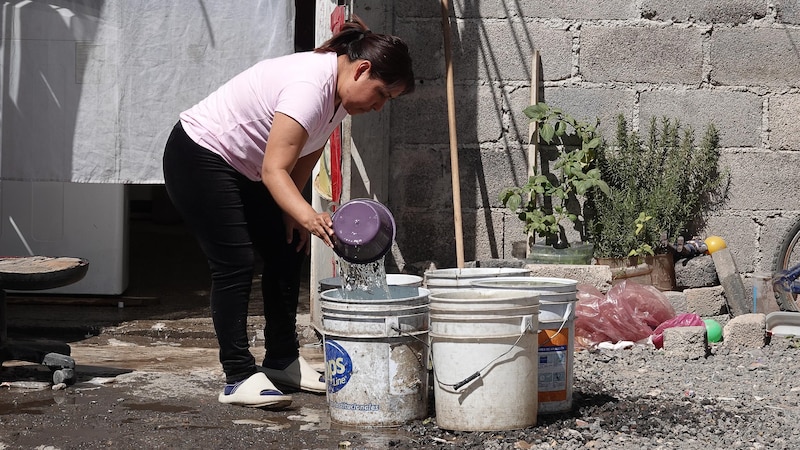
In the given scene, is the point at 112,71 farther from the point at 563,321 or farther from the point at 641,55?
the point at 563,321

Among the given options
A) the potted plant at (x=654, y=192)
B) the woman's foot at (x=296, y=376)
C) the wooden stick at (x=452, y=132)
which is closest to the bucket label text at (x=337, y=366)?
the woman's foot at (x=296, y=376)

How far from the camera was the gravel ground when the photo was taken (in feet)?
12.1

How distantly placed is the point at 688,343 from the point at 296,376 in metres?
2.09

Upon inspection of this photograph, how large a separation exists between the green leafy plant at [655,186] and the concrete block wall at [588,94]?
89 mm

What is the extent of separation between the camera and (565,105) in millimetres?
6316

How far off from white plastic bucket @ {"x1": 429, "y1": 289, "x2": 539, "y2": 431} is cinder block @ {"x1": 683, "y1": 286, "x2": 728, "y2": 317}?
2644 mm

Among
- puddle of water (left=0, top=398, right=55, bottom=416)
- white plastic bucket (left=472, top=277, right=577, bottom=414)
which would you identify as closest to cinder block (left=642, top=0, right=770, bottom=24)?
white plastic bucket (left=472, top=277, right=577, bottom=414)

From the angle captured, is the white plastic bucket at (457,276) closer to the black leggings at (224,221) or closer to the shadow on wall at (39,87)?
the black leggings at (224,221)

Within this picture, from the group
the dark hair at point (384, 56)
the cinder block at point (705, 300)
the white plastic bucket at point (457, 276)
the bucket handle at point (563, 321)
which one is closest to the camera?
the dark hair at point (384, 56)

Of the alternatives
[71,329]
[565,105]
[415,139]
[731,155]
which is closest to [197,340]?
[71,329]

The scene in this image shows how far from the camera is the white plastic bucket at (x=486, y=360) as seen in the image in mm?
3680

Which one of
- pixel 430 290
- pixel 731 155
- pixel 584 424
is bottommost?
pixel 584 424

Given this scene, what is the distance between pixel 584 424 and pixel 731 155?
3.03 metres

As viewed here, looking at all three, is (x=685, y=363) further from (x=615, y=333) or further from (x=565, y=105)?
(x=565, y=105)
